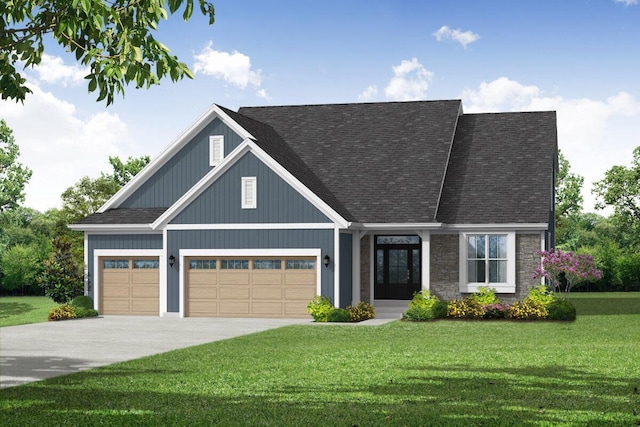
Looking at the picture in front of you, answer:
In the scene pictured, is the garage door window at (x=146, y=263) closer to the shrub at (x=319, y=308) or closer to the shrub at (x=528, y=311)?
the shrub at (x=319, y=308)

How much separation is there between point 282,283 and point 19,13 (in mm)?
19734

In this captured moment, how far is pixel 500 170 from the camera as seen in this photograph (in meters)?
34.4

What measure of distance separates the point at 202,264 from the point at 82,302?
176 inches

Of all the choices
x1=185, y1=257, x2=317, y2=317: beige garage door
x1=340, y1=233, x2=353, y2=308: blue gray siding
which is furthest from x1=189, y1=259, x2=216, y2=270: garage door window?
x1=340, y1=233, x2=353, y2=308: blue gray siding

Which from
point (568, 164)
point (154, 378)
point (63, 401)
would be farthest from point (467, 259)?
point (568, 164)

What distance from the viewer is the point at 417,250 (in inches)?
1374

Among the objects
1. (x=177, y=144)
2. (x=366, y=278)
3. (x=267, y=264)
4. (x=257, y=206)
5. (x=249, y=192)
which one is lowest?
(x=366, y=278)

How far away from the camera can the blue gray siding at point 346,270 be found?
1211 inches

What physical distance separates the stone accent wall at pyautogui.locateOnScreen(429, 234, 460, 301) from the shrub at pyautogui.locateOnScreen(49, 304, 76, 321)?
40.4ft

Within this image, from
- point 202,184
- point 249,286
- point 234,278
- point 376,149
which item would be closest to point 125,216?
point 202,184

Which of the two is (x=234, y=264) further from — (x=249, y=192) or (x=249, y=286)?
(x=249, y=192)

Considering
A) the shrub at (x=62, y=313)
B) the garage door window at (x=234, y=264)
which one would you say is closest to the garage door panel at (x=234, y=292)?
the garage door window at (x=234, y=264)

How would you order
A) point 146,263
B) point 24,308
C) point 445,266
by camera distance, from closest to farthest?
point 445,266 < point 146,263 < point 24,308

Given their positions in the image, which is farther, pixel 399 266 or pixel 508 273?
pixel 399 266
